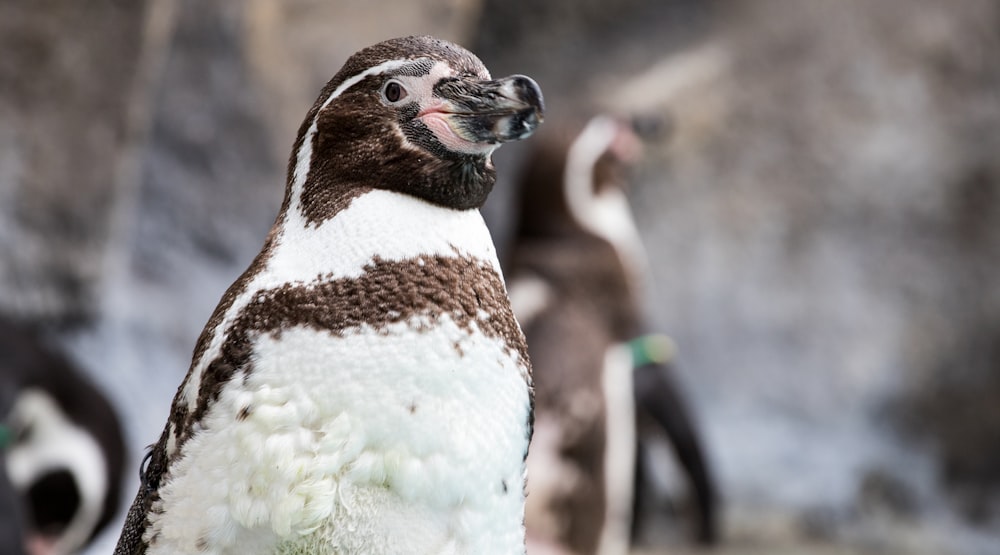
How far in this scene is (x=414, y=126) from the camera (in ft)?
3.49

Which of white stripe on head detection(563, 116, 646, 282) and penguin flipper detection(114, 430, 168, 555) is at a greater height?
white stripe on head detection(563, 116, 646, 282)

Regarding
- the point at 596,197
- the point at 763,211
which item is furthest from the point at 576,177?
the point at 763,211

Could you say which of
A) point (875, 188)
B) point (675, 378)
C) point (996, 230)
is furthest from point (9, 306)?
point (996, 230)

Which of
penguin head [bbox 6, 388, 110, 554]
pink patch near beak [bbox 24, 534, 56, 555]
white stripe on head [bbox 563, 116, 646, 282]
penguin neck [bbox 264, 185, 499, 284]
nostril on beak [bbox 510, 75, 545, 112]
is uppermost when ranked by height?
white stripe on head [bbox 563, 116, 646, 282]

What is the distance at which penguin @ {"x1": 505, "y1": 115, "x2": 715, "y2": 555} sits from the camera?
3.07 metres

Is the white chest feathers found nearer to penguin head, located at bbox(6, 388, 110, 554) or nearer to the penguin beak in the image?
the penguin beak

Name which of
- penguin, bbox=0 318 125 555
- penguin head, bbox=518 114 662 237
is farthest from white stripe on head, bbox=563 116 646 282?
penguin, bbox=0 318 125 555

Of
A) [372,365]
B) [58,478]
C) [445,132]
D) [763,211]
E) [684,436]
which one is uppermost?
[763,211]

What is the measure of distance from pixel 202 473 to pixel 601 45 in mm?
4052

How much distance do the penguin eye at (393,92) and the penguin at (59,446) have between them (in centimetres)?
229

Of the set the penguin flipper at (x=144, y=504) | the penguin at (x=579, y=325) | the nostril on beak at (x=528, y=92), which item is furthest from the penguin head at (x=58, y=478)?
the nostril on beak at (x=528, y=92)

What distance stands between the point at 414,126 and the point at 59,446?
98.7 inches

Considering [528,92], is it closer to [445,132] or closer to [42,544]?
[445,132]

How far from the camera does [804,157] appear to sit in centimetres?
463
